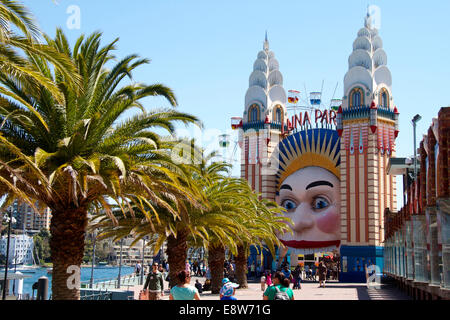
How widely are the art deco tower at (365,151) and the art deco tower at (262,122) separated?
7647mm

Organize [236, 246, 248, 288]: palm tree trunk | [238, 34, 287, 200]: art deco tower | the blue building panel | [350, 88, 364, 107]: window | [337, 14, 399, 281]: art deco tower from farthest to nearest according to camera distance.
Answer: [238, 34, 287, 200]: art deco tower, [350, 88, 364, 107]: window, [337, 14, 399, 281]: art deco tower, the blue building panel, [236, 246, 248, 288]: palm tree trunk

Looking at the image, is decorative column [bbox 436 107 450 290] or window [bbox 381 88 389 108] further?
window [bbox 381 88 389 108]

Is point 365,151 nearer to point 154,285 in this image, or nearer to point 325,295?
point 325,295

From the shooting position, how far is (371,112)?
144 ft

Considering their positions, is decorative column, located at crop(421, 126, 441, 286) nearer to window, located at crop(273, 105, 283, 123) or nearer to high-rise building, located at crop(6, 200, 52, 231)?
high-rise building, located at crop(6, 200, 52, 231)

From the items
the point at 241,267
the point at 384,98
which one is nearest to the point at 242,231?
the point at 241,267

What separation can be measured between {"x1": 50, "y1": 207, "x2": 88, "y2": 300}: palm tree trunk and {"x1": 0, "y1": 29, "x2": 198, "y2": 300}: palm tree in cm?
2

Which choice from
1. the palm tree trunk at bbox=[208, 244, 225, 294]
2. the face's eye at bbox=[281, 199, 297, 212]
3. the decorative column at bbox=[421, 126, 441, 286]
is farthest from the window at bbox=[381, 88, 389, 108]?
the decorative column at bbox=[421, 126, 441, 286]

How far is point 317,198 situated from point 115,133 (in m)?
33.2

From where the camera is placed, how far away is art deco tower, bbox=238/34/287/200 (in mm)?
50906

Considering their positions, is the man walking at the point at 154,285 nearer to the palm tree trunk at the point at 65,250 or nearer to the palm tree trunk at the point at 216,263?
the palm tree trunk at the point at 65,250

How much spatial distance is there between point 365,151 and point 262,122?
1050 centimetres

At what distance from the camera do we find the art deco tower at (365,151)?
43.7m
